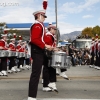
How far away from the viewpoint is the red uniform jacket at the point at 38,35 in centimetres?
690

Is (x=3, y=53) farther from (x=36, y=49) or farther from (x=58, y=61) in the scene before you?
(x=36, y=49)

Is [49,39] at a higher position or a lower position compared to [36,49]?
higher

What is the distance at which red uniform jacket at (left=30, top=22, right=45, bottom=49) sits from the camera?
22.6 ft

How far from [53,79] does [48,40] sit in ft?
3.52

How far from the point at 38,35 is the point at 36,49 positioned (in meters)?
0.37

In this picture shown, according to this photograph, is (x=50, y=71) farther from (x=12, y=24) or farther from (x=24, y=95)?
(x=12, y=24)

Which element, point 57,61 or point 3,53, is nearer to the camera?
point 57,61

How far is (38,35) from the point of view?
6906mm

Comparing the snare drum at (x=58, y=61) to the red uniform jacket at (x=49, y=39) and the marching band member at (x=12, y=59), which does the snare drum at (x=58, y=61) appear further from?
the marching band member at (x=12, y=59)

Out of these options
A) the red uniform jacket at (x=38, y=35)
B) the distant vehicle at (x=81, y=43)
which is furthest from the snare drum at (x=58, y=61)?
the distant vehicle at (x=81, y=43)

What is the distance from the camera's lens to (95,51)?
21.6 metres

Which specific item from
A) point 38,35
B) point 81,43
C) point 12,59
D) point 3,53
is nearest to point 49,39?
point 38,35

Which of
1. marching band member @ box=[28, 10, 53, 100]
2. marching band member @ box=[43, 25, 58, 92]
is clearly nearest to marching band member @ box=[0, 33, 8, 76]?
marching band member @ box=[43, 25, 58, 92]

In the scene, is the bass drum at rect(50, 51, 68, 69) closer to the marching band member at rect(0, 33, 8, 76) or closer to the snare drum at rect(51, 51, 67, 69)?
the snare drum at rect(51, 51, 67, 69)
